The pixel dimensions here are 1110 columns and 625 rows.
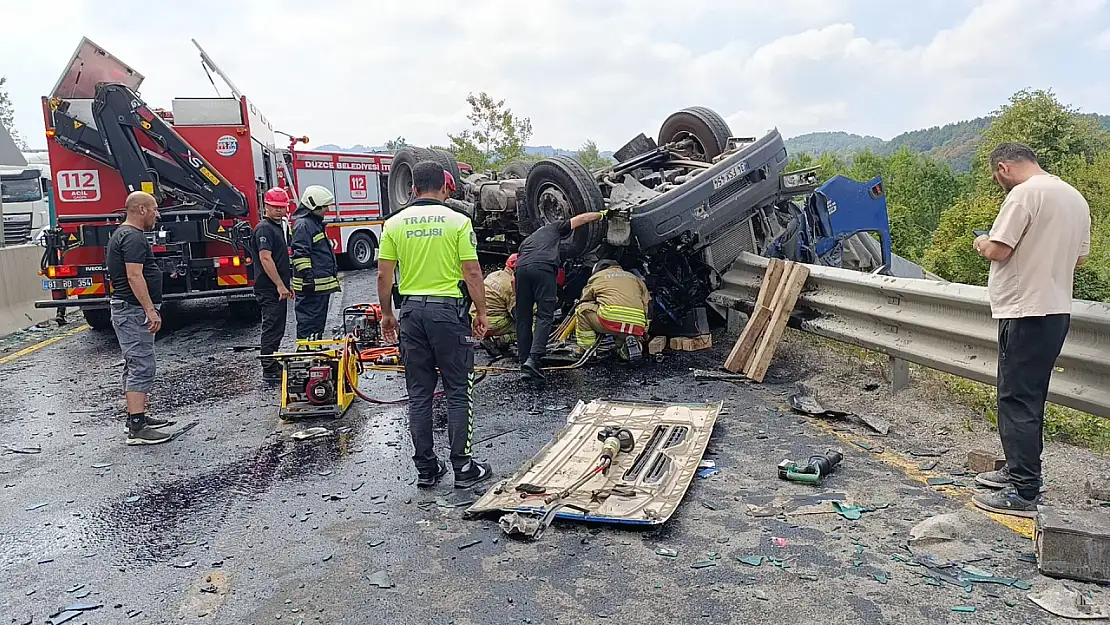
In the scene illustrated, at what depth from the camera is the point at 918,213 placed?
51.4 meters

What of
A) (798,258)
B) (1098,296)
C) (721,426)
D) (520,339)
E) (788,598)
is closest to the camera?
(788,598)

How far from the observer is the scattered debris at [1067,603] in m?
2.88

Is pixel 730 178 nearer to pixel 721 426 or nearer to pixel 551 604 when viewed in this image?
pixel 721 426

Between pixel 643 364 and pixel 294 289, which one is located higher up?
pixel 294 289

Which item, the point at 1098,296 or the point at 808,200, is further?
the point at 1098,296

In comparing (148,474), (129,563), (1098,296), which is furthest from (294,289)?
(1098,296)

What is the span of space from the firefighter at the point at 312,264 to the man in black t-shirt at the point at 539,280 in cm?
168

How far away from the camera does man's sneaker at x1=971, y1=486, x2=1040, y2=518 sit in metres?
3.73

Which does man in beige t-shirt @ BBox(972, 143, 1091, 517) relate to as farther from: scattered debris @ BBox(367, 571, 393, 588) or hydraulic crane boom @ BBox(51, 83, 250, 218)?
hydraulic crane boom @ BBox(51, 83, 250, 218)

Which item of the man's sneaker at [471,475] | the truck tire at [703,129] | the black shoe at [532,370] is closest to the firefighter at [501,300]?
the black shoe at [532,370]

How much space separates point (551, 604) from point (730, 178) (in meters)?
5.26

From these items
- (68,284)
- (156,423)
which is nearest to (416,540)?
(156,423)

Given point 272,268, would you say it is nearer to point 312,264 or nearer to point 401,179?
point 312,264

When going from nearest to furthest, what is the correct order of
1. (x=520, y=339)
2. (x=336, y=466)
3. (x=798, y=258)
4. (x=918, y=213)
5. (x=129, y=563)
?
(x=129, y=563), (x=336, y=466), (x=520, y=339), (x=798, y=258), (x=918, y=213)
